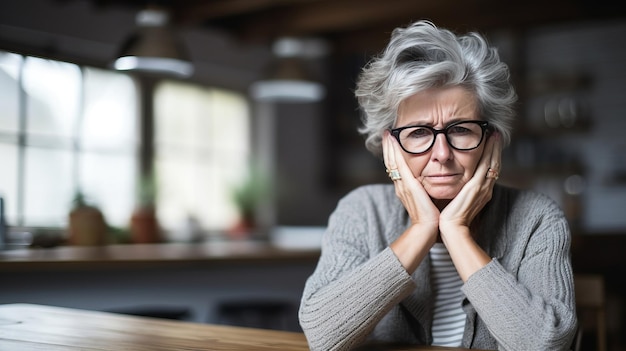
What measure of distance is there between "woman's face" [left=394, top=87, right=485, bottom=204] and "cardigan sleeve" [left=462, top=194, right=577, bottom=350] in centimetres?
22

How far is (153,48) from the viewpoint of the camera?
11.7ft

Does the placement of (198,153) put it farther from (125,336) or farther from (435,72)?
(435,72)

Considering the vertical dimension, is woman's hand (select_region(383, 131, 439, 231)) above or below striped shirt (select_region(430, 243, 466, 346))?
above

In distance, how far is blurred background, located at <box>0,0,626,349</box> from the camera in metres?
4.47

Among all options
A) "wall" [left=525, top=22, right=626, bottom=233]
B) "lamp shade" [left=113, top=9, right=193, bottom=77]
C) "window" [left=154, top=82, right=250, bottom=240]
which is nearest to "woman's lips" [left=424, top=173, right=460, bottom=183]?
"lamp shade" [left=113, top=9, right=193, bottom=77]

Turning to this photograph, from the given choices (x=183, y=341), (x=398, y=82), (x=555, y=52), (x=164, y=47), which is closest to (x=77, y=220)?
(x=164, y=47)

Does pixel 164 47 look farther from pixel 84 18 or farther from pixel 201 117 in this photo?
pixel 201 117

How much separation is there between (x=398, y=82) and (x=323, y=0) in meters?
4.05

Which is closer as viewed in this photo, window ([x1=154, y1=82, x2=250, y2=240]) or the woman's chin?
the woman's chin

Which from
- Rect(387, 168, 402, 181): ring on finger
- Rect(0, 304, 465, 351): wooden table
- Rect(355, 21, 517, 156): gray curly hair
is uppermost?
Rect(355, 21, 517, 156): gray curly hair

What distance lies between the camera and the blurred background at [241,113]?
4.47 meters

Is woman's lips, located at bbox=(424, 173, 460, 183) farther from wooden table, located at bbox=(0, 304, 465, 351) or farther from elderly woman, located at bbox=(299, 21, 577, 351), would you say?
wooden table, located at bbox=(0, 304, 465, 351)

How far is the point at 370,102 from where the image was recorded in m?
1.72

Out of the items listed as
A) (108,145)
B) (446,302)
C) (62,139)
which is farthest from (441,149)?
(108,145)
